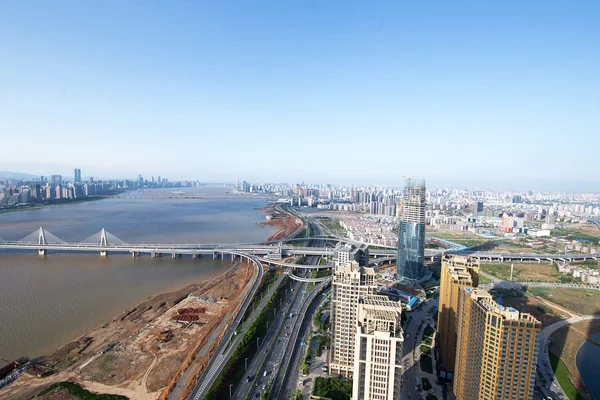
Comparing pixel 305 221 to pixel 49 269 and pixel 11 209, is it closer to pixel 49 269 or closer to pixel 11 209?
pixel 49 269

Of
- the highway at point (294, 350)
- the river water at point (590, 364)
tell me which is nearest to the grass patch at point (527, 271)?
the river water at point (590, 364)

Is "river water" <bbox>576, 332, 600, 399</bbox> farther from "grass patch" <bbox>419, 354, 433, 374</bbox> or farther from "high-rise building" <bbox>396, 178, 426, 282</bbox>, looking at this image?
"high-rise building" <bbox>396, 178, 426, 282</bbox>

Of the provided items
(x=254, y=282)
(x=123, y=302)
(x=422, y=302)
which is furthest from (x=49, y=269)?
(x=422, y=302)

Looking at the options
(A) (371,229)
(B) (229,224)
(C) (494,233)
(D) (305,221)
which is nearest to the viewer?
(A) (371,229)

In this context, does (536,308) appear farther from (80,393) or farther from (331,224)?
(331,224)

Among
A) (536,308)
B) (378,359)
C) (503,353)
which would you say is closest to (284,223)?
(536,308)

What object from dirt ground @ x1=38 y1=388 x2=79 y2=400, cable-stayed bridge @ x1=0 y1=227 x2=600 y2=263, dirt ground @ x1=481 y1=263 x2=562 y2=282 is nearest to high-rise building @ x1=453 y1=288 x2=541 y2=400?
dirt ground @ x1=38 y1=388 x2=79 y2=400
